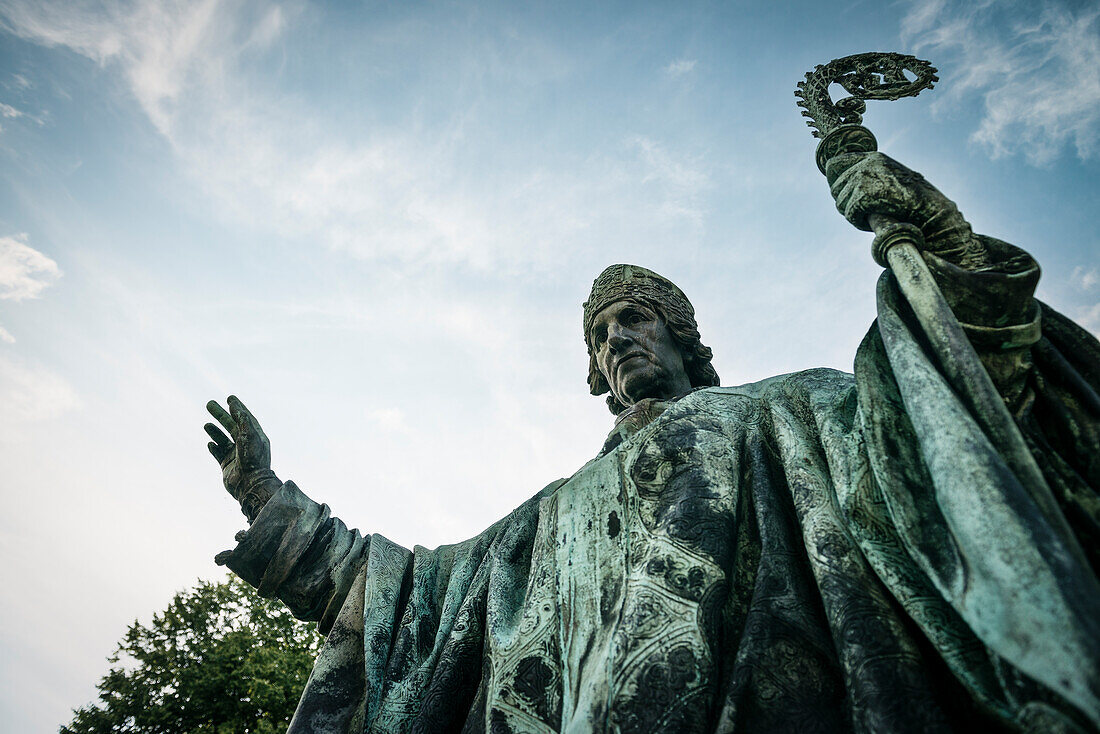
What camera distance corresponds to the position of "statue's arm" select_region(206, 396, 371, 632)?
14.7ft

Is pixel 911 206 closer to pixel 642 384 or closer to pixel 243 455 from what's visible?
pixel 642 384

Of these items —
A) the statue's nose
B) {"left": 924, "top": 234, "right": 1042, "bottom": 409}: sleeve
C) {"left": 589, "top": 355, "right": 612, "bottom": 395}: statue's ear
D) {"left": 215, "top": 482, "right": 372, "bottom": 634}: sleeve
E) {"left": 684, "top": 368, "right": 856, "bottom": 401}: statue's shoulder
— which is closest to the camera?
{"left": 924, "top": 234, "right": 1042, "bottom": 409}: sleeve

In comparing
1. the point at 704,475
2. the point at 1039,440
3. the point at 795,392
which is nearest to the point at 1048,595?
the point at 1039,440

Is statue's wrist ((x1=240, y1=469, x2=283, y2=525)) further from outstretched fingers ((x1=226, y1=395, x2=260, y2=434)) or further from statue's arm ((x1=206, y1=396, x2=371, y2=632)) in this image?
outstretched fingers ((x1=226, y1=395, x2=260, y2=434))

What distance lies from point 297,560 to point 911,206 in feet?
12.6

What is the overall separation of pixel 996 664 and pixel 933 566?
31 cm

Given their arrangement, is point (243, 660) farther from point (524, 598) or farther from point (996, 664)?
point (996, 664)

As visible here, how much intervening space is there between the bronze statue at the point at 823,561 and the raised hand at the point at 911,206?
0.01 meters

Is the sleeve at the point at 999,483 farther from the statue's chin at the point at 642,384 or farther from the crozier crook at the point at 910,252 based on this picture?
the statue's chin at the point at 642,384

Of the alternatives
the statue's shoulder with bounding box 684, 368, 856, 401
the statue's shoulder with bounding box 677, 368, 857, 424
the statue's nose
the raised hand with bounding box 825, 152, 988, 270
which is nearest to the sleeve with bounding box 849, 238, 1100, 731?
the raised hand with bounding box 825, 152, 988, 270

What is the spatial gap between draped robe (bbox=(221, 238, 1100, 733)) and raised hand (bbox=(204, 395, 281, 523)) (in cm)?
108

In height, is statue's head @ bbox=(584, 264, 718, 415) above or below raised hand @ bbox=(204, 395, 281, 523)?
above

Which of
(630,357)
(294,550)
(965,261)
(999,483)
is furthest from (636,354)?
(999,483)

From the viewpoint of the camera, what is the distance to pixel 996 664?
193 centimetres
